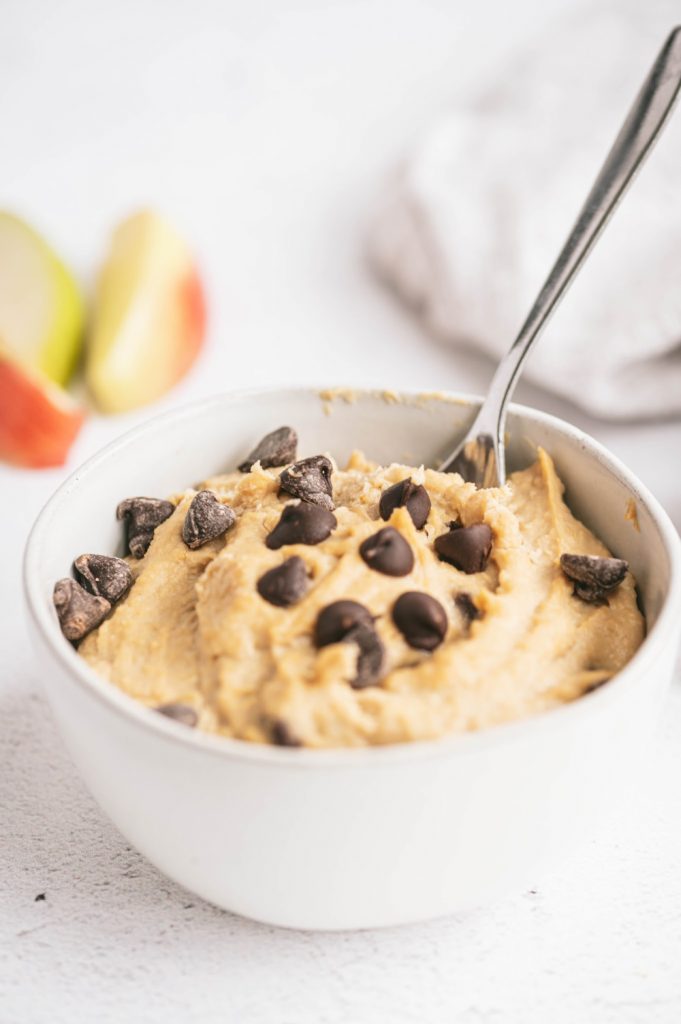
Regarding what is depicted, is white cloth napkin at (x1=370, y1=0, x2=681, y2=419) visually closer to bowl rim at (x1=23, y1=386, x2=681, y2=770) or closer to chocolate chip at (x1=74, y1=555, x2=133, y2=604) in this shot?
bowl rim at (x1=23, y1=386, x2=681, y2=770)

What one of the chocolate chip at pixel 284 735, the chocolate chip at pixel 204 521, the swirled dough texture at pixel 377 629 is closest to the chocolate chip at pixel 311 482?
the swirled dough texture at pixel 377 629

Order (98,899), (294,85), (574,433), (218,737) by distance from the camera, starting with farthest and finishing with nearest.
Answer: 1. (294,85)
2. (574,433)
3. (98,899)
4. (218,737)

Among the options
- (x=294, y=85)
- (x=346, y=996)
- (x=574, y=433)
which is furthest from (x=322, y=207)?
(x=346, y=996)

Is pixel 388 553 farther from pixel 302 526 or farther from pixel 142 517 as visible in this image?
pixel 142 517

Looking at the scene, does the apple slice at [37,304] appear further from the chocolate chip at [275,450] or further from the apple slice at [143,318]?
the chocolate chip at [275,450]

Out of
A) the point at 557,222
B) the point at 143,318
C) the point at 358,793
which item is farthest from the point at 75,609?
the point at 557,222

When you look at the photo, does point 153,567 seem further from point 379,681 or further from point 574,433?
point 574,433
